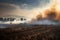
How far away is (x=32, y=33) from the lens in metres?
3.05

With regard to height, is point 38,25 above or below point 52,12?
below

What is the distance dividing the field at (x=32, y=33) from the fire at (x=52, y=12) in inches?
7.7

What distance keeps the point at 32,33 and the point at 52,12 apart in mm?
627

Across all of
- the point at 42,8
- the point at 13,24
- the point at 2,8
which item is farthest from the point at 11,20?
the point at 42,8

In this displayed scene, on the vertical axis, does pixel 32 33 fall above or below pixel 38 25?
below

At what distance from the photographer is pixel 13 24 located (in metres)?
3.06

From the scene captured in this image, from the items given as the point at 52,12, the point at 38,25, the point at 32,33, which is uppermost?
the point at 52,12

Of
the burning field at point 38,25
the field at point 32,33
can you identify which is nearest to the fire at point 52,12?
the burning field at point 38,25

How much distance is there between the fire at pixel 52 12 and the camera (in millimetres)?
3104

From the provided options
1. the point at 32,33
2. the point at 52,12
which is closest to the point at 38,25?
the point at 32,33

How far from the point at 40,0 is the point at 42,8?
178mm

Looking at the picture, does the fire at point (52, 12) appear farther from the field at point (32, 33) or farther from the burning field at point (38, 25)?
the field at point (32, 33)

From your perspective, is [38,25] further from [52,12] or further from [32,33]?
[52,12]

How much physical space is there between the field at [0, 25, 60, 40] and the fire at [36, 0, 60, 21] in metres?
0.20
